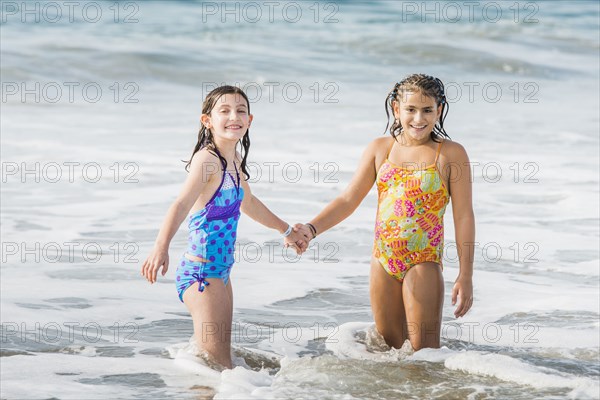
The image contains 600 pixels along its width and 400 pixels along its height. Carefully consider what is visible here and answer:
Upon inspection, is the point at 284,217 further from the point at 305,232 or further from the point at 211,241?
the point at 211,241

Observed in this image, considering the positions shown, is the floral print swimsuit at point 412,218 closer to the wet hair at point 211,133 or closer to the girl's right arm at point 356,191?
the girl's right arm at point 356,191

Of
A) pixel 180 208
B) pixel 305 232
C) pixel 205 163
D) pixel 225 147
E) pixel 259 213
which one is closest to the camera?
pixel 180 208

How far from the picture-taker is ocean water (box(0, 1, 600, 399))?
4.25 metres

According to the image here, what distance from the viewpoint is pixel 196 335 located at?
4.23m

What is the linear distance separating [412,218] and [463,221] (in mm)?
229

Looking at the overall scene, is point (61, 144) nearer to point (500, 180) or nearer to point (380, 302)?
point (500, 180)

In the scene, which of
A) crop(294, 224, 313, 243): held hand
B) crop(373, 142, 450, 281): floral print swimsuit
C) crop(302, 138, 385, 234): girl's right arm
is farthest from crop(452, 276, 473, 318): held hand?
crop(294, 224, 313, 243): held hand

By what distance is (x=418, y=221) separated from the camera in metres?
4.45

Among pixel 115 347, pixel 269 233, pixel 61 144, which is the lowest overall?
pixel 115 347

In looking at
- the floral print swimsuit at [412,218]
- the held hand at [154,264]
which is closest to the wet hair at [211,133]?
the held hand at [154,264]

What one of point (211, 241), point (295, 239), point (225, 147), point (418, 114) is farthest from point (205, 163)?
point (418, 114)

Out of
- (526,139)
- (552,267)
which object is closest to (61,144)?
(526,139)

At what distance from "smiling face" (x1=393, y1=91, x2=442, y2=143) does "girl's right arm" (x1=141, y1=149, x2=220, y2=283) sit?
34.6 inches

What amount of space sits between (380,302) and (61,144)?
646 centimetres
